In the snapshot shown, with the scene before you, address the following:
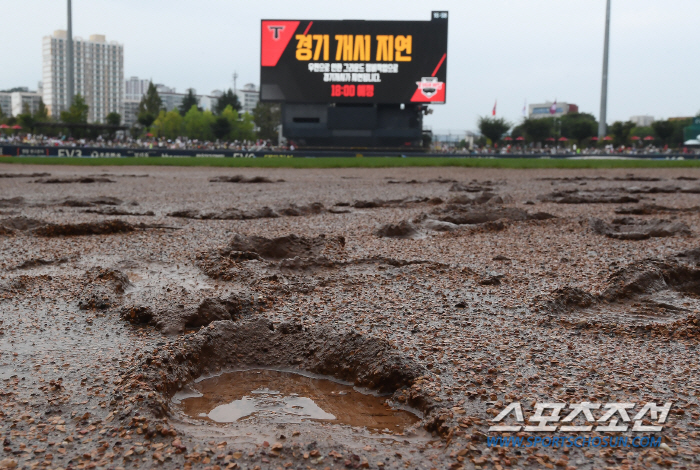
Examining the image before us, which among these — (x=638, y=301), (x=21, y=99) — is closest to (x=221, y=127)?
(x=638, y=301)

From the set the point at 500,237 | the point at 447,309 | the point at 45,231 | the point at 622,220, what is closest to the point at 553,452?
the point at 447,309

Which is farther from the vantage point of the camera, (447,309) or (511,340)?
(447,309)

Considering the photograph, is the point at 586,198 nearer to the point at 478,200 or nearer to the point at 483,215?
the point at 478,200

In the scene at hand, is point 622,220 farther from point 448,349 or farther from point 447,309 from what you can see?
point 448,349

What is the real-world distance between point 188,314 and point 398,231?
9.43 feet

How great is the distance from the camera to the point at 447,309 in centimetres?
294

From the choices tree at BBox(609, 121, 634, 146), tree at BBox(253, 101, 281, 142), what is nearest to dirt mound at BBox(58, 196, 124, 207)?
tree at BBox(609, 121, 634, 146)

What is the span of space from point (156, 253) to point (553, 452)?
3.32m

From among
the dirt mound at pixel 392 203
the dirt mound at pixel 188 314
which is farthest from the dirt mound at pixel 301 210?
the dirt mound at pixel 188 314

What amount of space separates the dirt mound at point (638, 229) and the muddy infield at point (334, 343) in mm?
53

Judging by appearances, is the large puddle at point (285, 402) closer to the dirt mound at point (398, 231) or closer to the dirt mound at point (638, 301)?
the dirt mound at point (638, 301)

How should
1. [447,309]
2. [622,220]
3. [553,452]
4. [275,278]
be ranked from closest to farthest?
[553,452] → [447,309] → [275,278] → [622,220]

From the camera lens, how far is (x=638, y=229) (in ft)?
18.2

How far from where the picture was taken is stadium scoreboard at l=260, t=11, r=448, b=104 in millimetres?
33969
